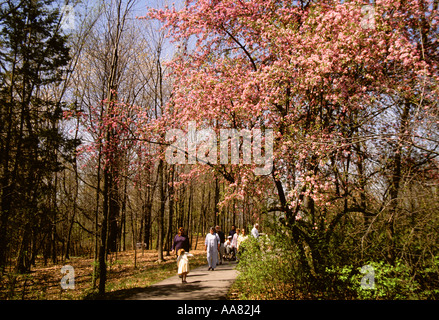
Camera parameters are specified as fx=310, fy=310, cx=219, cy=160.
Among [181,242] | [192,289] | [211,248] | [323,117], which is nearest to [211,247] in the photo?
[211,248]

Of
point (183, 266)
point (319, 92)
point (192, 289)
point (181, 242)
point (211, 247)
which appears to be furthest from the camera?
point (211, 247)

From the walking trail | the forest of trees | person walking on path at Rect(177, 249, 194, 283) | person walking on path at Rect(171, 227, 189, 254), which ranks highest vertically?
the forest of trees

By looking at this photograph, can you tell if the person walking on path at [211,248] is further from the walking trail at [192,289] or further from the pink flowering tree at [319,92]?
the pink flowering tree at [319,92]

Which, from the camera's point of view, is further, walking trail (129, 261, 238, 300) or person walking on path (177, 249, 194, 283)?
person walking on path (177, 249, 194, 283)

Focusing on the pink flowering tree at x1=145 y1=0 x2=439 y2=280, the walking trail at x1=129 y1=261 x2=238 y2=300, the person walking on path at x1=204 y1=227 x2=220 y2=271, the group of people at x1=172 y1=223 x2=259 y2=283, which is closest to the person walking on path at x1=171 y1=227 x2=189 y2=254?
the group of people at x1=172 y1=223 x2=259 y2=283

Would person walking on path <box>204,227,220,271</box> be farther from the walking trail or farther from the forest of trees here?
the forest of trees

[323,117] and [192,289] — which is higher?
[323,117]

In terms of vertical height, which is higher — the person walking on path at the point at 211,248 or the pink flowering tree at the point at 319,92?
the pink flowering tree at the point at 319,92

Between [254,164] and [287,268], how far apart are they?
2.68 m

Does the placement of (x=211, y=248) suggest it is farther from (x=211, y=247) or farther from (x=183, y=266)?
(x=183, y=266)

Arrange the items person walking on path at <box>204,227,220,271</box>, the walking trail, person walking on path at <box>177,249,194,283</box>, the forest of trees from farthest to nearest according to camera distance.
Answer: person walking on path at <box>204,227,220,271</box>
person walking on path at <box>177,249,194,283</box>
the walking trail
the forest of trees

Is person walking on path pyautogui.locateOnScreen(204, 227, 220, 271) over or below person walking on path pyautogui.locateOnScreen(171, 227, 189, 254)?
below

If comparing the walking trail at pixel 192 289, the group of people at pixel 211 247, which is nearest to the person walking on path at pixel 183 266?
the group of people at pixel 211 247
